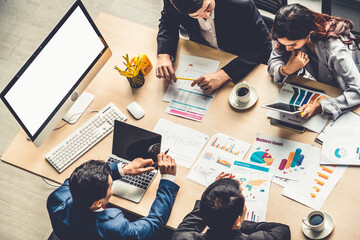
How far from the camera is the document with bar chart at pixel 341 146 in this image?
5.56 ft

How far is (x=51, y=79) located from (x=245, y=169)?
1.02m

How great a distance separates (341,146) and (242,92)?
53 centimetres

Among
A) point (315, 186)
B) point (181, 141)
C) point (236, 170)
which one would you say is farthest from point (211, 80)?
point (315, 186)

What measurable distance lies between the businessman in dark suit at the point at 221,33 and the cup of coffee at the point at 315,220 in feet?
2.56

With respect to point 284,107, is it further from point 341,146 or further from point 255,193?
point 255,193

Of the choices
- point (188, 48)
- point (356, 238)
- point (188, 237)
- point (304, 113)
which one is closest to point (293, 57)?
point (304, 113)

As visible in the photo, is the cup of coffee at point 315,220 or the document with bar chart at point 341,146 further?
the document with bar chart at point 341,146

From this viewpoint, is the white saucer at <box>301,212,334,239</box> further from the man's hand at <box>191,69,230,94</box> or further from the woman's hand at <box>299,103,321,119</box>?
the man's hand at <box>191,69,230,94</box>

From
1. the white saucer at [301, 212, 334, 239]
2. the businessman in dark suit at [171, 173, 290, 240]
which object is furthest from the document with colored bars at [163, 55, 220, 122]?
the white saucer at [301, 212, 334, 239]

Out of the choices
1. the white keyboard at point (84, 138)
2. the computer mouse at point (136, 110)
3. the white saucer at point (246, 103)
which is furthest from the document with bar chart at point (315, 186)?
the white keyboard at point (84, 138)

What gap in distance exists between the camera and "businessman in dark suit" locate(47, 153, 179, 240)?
1612 mm

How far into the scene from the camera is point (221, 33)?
219 cm

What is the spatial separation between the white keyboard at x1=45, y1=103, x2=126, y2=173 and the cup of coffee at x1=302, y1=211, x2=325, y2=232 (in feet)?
3.34

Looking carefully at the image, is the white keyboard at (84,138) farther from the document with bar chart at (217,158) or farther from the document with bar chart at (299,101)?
the document with bar chart at (299,101)
